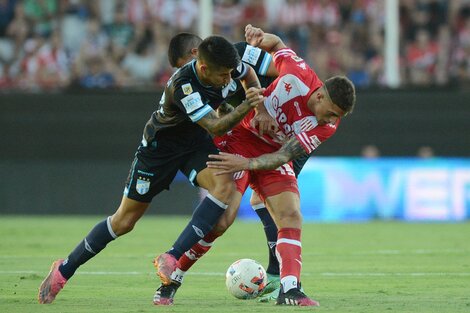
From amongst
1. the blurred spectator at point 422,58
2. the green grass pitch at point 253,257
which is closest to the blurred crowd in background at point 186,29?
the blurred spectator at point 422,58

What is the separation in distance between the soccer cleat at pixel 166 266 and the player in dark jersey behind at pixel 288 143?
2.53 feet

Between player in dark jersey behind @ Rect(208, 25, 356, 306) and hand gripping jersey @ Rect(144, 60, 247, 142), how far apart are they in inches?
14.2

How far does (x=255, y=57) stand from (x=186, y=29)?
11887 mm

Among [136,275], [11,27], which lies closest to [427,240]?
[136,275]

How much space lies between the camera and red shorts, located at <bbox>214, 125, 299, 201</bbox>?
8.63 metres

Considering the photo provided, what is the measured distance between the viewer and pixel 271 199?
338 inches

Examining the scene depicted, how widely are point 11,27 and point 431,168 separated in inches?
330

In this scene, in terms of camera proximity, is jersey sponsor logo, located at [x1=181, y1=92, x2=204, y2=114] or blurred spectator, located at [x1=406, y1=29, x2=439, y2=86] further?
blurred spectator, located at [x1=406, y1=29, x2=439, y2=86]

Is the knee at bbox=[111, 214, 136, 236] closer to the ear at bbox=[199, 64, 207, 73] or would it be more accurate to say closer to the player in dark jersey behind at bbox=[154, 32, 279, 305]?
the player in dark jersey behind at bbox=[154, 32, 279, 305]

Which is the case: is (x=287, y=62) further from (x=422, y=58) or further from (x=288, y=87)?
(x=422, y=58)

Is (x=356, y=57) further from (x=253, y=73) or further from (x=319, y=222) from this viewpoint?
(x=253, y=73)

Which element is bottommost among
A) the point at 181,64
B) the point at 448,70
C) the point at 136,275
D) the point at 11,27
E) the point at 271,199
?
the point at 448,70

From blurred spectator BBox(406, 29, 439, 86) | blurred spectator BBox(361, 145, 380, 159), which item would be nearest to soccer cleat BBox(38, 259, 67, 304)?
blurred spectator BBox(361, 145, 380, 159)

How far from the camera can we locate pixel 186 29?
20.9 m
